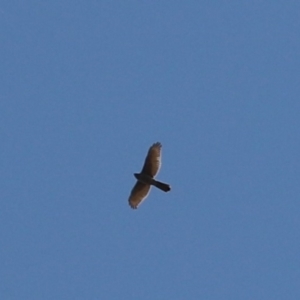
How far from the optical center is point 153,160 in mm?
42188

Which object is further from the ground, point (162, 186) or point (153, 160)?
point (153, 160)

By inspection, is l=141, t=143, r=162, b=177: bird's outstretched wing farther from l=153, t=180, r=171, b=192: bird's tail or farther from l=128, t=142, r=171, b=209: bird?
l=153, t=180, r=171, b=192: bird's tail

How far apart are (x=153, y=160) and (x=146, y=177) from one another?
78 centimetres

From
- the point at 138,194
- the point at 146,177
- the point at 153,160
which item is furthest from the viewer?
the point at 138,194

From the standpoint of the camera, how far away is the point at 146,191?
42.5 m

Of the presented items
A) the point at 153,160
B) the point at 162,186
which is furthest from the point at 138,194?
the point at 162,186

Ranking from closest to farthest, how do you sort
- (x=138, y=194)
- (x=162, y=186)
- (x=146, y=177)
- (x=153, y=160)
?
1. (x=162, y=186)
2. (x=146, y=177)
3. (x=153, y=160)
4. (x=138, y=194)

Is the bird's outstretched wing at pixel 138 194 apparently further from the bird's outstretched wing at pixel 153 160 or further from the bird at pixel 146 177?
the bird's outstretched wing at pixel 153 160

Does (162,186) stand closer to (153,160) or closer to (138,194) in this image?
(153,160)

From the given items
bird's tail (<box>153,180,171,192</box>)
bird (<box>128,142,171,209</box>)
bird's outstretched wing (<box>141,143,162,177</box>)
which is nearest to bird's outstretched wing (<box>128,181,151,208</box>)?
bird (<box>128,142,171,209</box>)

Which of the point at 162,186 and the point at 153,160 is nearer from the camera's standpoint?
the point at 162,186

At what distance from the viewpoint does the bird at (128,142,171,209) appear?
138ft

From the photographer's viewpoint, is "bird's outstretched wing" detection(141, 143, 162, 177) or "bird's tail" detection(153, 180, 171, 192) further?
"bird's outstretched wing" detection(141, 143, 162, 177)

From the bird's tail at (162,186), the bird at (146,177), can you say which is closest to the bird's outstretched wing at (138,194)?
the bird at (146,177)
